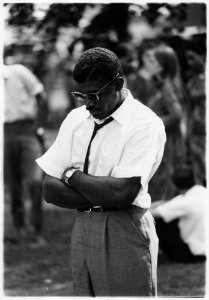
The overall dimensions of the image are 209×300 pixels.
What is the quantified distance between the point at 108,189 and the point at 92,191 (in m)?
0.08

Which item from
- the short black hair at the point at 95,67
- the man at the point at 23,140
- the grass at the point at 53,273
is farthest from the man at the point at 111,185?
the man at the point at 23,140

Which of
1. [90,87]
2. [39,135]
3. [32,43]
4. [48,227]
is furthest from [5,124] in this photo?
[90,87]

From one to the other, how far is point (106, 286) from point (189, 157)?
452 centimetres

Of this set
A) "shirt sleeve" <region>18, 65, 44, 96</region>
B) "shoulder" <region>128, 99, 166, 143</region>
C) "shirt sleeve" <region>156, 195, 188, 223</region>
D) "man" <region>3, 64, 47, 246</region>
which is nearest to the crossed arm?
"shoulder" <region>128, 99, 166, 143</region>

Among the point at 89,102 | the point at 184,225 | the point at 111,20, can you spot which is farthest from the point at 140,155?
the point at 111,20

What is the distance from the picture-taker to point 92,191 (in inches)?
118

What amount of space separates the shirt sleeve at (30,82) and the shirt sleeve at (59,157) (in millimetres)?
4109

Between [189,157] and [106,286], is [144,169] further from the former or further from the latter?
[189,157]

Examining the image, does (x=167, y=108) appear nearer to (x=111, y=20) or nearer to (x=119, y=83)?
(x=111, y=20)

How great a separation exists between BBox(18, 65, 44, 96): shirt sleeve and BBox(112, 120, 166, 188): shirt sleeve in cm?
437

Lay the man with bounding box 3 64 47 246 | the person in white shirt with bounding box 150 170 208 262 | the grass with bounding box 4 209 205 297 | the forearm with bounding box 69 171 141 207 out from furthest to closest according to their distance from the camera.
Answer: the man with bounding box 3 64 47 246 → the person in white shirt with bounding box 150 170 208 262 → the grass with bounding box 4 209 205 297 → the forearm with bounding box 69 171 141 207

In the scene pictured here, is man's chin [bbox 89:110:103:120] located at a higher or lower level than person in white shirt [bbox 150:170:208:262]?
higher

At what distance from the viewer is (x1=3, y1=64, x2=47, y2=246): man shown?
7.21 m

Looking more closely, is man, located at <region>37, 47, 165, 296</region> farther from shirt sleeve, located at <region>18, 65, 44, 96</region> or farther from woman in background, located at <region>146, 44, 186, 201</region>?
shirt sleeve, located at <region>18, 65, 44, 96</region>
